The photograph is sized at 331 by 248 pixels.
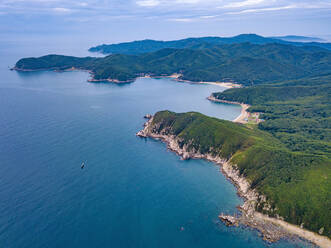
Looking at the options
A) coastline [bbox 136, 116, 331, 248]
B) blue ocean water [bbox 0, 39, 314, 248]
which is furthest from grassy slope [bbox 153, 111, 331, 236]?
blue ocean water [bbox 0, 39, 314, 248]

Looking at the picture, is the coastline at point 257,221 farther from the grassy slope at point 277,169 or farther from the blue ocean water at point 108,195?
the blue ocean water at point 108,195

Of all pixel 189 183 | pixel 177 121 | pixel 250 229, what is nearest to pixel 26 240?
pixel 189 183

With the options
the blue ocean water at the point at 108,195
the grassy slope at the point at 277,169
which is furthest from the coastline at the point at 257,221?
the blue ocean water at the point at 108,195

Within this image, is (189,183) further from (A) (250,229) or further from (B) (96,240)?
(B) (96,240)

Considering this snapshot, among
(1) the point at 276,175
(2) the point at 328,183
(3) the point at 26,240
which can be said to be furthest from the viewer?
(1) the point at 276,175

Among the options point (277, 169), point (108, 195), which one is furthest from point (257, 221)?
point (108, 195)

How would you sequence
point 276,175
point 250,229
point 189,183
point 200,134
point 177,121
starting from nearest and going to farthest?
point 250,229
point 276,175
point 189,183
point 200,134
point 177,121

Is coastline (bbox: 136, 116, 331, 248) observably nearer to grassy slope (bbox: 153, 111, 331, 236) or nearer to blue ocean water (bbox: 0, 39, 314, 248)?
grassy slope (bbox: 153, 111, 331, 236)

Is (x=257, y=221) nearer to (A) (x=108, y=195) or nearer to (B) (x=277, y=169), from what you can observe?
(B) (x=277, y=169)
